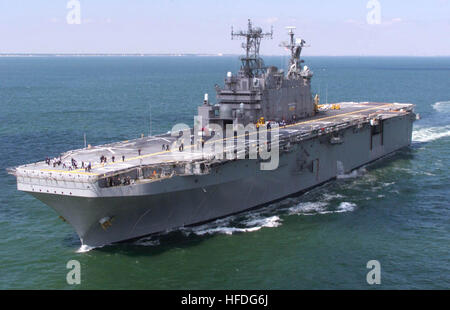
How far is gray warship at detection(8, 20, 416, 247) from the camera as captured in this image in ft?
80.4

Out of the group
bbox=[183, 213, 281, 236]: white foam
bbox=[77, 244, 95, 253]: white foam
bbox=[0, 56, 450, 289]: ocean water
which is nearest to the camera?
bbox=[0, 56, 450, 289]: ocean water

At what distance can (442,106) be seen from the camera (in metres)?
77.9

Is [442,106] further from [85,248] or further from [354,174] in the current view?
[85,248]

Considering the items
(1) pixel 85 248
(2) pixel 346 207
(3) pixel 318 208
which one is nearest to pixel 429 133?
(2) pixel 346 207

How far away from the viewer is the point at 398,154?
158 feet

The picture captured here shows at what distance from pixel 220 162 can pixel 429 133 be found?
38.5 meters

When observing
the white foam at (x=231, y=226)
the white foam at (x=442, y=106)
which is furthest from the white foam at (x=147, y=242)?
the white foam at (x=442, y=106)

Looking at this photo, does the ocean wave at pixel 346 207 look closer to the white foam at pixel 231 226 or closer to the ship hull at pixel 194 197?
the ship hull at pixel 194 197

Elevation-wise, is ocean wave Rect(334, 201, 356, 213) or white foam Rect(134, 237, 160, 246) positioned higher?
ocean wave Rect(334, 201, 356, 213)

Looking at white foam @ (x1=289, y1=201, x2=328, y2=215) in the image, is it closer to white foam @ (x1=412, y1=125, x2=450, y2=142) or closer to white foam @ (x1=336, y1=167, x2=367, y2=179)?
white foam @ (x1=336, y1=167, x2=367, y2=179)

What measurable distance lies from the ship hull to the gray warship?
6 centimetres

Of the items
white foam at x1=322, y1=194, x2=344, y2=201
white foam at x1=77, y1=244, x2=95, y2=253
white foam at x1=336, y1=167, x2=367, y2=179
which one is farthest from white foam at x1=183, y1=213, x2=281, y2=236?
white foam at x1=336, y1=167, x2=367, y2=179

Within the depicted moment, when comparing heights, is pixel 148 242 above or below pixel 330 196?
below
